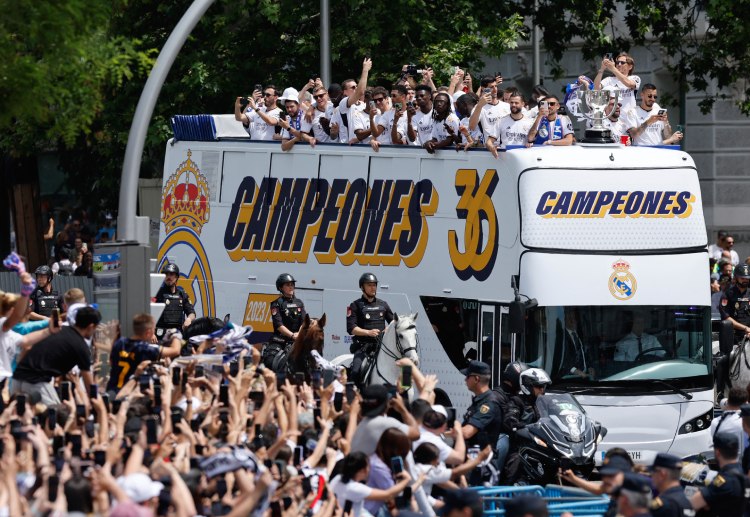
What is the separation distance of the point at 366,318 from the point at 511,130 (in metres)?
2.59

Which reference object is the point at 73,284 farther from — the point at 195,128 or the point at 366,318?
the point at 366,318

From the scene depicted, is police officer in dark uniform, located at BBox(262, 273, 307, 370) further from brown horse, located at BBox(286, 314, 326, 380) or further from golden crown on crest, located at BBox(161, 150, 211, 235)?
golden crown on crest, located at BBox(161, 150, 211, 235)

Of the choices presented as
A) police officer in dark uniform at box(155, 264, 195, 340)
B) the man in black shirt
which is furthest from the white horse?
the man in black shirt

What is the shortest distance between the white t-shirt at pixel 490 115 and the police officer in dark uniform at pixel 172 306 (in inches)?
194

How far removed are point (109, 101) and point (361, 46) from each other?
475 centimetres

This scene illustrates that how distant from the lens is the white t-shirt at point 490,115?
1842 centimetres

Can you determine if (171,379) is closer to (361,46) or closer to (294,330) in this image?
(294,330)

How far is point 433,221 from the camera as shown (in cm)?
1831

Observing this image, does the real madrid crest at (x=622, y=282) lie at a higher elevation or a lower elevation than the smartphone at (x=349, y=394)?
higher

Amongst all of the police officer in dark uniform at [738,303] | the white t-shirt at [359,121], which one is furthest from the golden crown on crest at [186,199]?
the police officer in dark uniform at [738,303]

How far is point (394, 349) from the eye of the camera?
17375 mm

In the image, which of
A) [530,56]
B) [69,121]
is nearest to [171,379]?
[69,121]

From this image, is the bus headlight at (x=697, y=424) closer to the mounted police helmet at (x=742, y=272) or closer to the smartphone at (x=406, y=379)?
the smartphone at (x=406, y=379)

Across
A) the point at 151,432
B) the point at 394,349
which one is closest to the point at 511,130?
the point at 394,349
